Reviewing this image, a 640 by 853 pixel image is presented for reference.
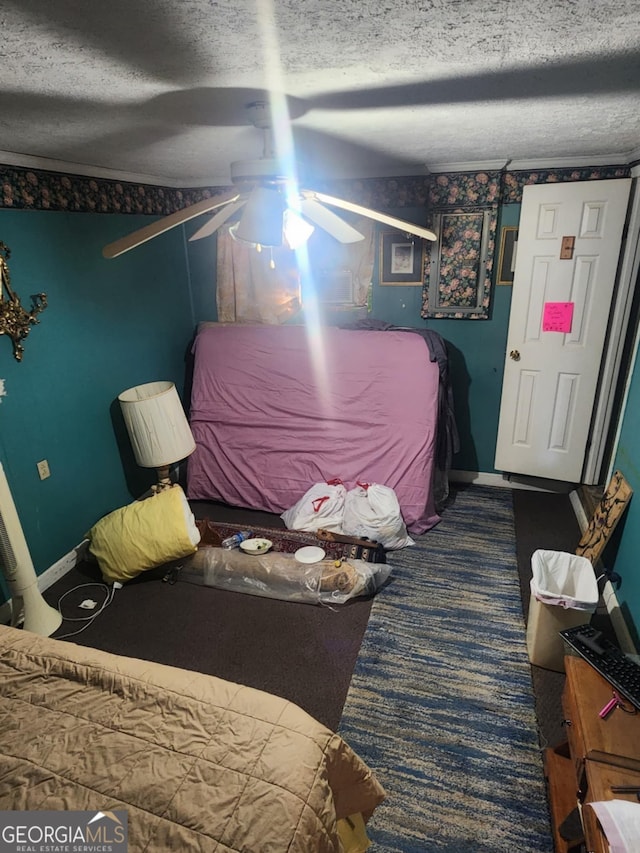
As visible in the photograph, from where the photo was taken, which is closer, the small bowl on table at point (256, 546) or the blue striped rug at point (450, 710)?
the blue striped rug at point (450, 710)

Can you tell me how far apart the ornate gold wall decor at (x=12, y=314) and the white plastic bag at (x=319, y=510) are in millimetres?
1836

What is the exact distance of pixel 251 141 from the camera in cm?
225

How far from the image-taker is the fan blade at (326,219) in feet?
6.46

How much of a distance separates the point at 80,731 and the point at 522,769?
5.09 feet

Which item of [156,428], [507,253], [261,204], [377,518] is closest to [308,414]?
[377,518]

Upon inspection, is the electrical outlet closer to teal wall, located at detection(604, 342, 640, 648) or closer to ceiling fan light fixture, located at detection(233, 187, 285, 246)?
ceiling fan light fixture, located at detection(233, 187, 285, 246)

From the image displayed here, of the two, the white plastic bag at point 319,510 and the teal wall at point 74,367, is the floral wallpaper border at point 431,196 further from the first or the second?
the white plastic bag at point 319,510

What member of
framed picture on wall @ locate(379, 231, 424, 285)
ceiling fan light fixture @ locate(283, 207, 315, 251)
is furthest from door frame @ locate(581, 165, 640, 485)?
ceiling fan light fixture @ locate(283, 207, 315, 251)

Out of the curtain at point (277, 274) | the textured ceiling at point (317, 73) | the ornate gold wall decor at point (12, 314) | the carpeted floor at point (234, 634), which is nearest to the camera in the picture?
the textured ceiling at point (317, 73)

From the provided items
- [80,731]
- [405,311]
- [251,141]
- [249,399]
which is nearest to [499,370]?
[405,311]

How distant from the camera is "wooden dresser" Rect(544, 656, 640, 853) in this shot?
1305mm

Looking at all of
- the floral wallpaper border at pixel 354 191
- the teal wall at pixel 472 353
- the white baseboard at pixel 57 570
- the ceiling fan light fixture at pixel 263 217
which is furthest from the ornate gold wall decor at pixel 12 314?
the teal wall at pixel 472 353

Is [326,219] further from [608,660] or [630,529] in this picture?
[630,529]
